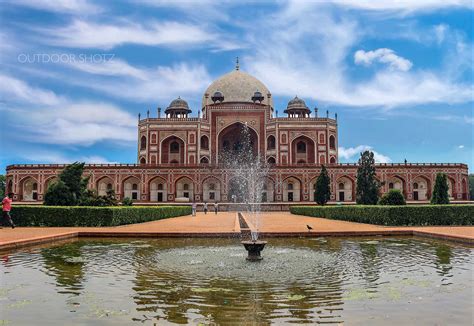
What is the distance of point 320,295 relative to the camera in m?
4.86

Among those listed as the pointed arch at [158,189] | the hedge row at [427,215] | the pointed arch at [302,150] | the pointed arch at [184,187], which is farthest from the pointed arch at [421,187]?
the hedge row at [427,215]

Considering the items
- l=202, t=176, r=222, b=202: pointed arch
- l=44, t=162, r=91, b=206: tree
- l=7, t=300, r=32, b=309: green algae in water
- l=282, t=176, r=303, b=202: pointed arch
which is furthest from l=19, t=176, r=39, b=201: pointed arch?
l=7, t=300, r=32, b=309: green algae in water

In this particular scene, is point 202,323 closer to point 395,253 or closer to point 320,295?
point 320,295

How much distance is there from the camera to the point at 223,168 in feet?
132

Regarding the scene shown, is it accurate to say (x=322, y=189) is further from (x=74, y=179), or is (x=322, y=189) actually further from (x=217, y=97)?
(x=217, y=97)

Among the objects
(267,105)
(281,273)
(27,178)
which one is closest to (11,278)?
(281,273)

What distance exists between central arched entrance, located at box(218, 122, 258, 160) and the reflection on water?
125 ft

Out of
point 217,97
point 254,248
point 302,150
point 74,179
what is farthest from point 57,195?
point 217,97

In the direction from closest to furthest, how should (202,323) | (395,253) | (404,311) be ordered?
(202,323) < (404,311) < (395,253)

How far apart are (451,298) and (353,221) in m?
12.5

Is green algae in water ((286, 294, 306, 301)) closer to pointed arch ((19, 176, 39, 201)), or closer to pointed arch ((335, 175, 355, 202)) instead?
pointed arch ((335, 175, 355, 202))

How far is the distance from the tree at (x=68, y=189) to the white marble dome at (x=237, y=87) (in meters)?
33.1

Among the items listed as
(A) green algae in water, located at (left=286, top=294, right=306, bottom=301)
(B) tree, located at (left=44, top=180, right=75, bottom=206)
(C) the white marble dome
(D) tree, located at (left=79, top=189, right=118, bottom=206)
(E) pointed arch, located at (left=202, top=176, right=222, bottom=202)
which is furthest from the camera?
(C) the white marble dome

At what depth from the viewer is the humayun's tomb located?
4012cm
